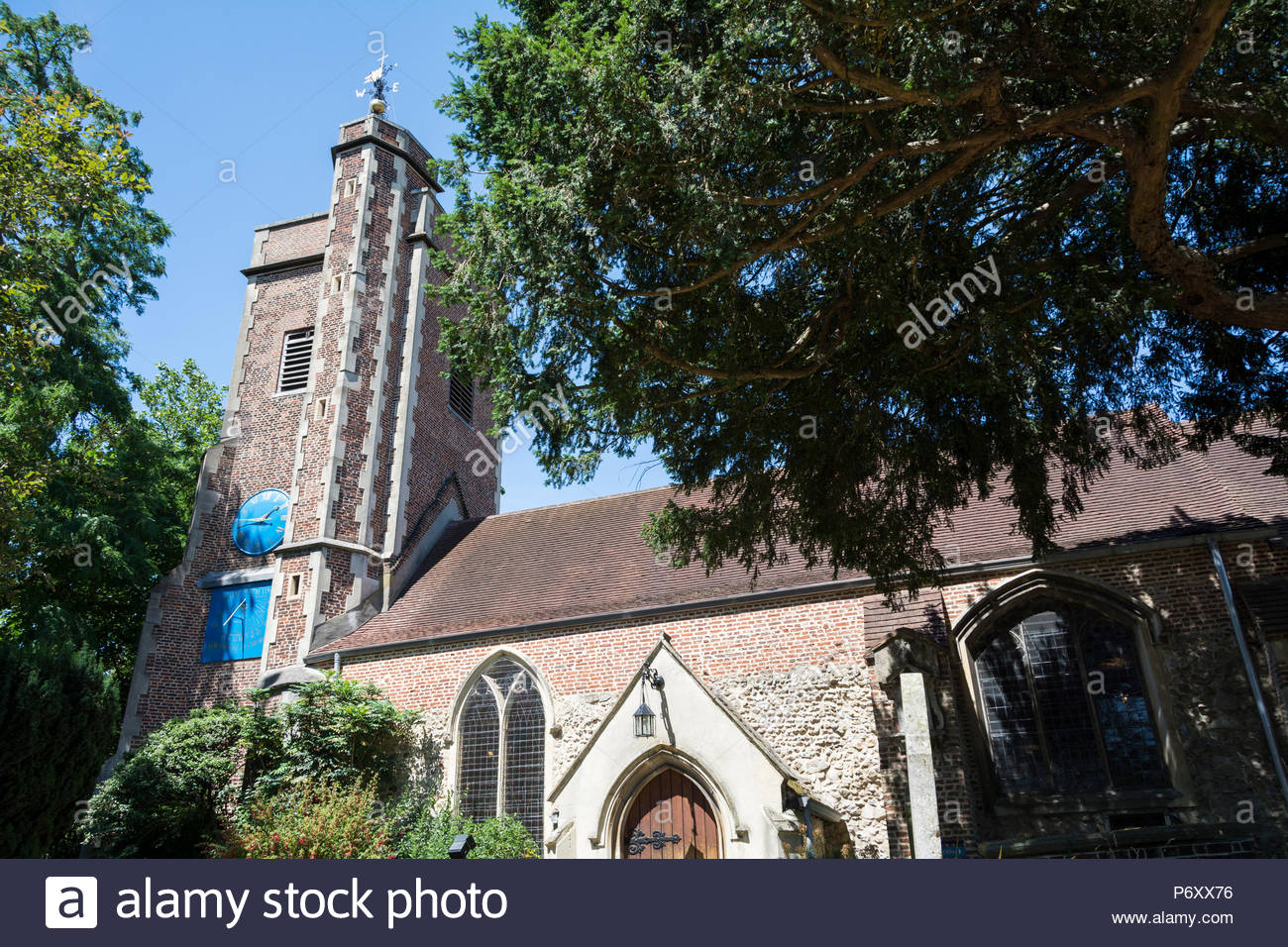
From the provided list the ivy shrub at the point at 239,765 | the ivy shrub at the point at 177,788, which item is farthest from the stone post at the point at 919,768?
the ivy shrub at the point at 177,788

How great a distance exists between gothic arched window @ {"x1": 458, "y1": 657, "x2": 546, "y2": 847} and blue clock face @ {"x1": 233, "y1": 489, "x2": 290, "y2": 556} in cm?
620

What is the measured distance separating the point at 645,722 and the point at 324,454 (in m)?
10.0

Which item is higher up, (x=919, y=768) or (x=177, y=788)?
(x=177, y=788)

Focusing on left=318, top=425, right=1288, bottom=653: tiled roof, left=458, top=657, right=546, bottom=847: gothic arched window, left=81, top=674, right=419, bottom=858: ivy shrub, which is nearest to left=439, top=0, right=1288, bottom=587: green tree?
left=318, top=425, right=1288, bottom=653: tiled roof

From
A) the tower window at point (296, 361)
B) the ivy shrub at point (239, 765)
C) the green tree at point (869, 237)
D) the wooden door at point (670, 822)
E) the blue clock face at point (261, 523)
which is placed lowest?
the wooden door at point (670, 822)

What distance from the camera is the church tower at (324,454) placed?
692 inches

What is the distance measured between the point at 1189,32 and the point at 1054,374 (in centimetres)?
352

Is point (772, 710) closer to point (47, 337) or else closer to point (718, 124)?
point (718, 124)

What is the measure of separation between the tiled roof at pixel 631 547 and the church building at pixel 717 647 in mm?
69

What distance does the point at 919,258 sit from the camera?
805 cm

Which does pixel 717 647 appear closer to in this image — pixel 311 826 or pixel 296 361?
pixel 311 826

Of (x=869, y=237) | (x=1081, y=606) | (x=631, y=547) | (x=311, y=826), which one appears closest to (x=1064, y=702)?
(x=1081, y=606)

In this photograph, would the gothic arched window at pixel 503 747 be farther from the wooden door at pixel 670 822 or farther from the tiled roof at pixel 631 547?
Result: the wooden door at pixel 670 822

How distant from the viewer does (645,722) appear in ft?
41.1
